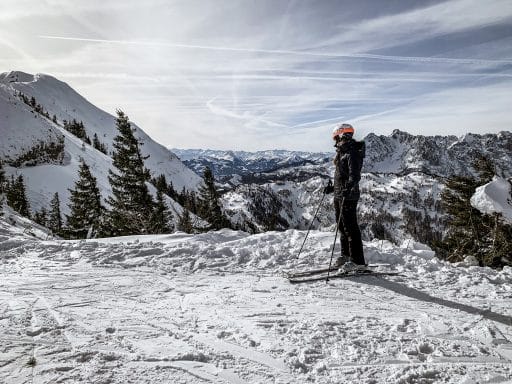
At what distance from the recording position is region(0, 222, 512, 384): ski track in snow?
344cm

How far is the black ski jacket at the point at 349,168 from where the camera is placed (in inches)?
267

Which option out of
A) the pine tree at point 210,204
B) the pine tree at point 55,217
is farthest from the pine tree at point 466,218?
the pine tree at point 55,217

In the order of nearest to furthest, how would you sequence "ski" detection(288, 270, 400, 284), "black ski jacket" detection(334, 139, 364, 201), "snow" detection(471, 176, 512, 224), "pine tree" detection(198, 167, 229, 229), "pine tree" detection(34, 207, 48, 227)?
"ski" detection(288, 270, 400, 284) < "black ski jacket" detection(334, 139, 364, 201) < "snow" detection(471, 176, 512, 224) < "pine tree" detection(198, 167, 229, 229) < "pine tree" detection(34, 207, 48, 227)

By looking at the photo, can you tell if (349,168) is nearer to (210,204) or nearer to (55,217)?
(210,204)

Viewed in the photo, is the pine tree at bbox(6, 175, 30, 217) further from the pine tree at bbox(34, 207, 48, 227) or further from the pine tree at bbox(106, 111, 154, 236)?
the pine tree at bbox(106, 111, 154, 236)

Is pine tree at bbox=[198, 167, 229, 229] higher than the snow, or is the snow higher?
the snow

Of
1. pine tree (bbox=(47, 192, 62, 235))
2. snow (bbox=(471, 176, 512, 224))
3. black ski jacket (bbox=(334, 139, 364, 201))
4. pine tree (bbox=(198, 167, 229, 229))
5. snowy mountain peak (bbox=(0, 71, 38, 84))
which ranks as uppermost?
snowy mountain peak (bbox=(0, 71, 38, 84))

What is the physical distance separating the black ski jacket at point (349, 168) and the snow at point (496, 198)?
3.99 metres

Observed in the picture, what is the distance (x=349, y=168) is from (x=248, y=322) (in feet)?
12.2

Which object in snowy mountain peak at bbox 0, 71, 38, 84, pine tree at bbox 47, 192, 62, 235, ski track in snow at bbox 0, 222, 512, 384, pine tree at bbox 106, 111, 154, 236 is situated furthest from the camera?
snowy mountain peak at bbox 0, 71, 38, 84

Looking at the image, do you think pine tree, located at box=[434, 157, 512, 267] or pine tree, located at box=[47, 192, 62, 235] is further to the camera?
pine tree, located at box=[47, 192, 62, 235]

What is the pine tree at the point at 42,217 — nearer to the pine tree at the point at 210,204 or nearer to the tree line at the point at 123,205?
the tree line at the point at 123,205

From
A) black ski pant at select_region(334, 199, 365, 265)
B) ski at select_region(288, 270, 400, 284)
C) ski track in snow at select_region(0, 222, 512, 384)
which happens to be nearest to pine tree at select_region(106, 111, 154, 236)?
ski track in snow at select_region(0, 222, 512, 384)

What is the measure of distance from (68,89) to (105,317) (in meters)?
178
